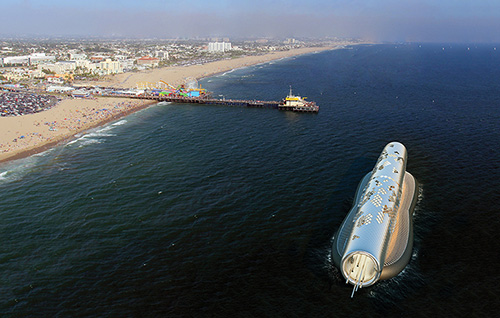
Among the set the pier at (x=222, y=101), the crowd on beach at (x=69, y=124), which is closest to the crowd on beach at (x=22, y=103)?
the crowd on beach at (x=69, y=124)

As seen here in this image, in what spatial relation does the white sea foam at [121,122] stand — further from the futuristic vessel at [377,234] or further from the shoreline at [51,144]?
the futuristic vessel at [377,234]

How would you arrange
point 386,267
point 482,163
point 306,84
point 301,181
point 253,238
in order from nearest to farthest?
point 386,267
point 253,238
point 301,181
point 482,163
point 306,84

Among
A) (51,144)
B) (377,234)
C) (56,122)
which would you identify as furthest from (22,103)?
(377,234)

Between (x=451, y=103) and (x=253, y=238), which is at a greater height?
(x=451, y=103)

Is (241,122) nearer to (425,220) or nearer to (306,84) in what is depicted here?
(425,220)

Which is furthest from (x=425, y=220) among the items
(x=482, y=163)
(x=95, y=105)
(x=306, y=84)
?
(x=306, y=84)
